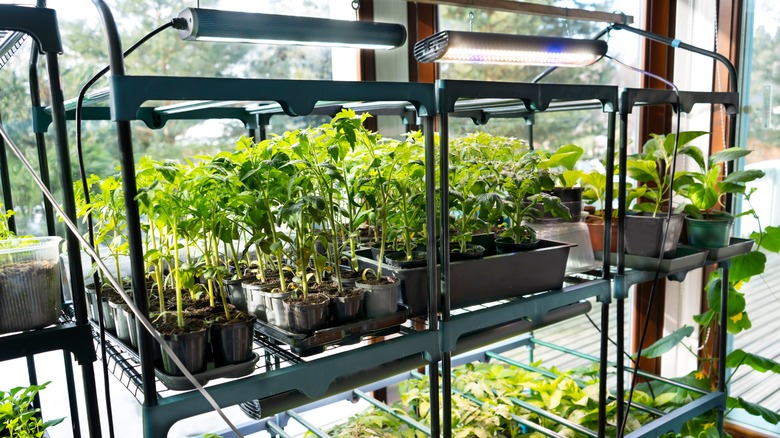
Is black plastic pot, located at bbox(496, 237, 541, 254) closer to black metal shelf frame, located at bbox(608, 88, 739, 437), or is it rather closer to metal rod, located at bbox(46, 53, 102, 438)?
black metal shelf frame, located at bbox(608, 88, 739, 437)

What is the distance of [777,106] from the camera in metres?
2.24

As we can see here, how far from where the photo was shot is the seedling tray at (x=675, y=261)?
66.5 inches

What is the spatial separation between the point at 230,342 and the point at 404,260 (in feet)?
1.49

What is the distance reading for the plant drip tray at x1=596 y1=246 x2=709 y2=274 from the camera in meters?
1.69

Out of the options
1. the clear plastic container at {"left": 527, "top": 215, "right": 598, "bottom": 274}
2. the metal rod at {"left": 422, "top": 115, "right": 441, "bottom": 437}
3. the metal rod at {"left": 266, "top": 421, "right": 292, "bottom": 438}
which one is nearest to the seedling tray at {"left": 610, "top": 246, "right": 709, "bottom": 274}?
the clear plastic container at {"left": 527, "top": 215, "right": 598, "bottom": 274}

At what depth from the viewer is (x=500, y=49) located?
4.37ft

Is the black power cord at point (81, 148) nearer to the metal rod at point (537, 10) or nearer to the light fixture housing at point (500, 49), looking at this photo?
the light fixture housing at point (500, 49)

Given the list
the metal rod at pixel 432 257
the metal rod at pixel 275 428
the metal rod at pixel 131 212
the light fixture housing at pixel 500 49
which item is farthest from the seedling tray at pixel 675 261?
the metal rod at pixel 131 212

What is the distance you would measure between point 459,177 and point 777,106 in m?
1.49

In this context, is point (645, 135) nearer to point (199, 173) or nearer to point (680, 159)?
point (680, 159)

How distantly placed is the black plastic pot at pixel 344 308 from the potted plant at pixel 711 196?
47.0 inches

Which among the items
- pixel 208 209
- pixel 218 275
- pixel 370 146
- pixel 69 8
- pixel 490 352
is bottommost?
pixel 490 352

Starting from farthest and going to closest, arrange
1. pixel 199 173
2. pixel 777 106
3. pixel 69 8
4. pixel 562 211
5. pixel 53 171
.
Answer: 1. pixel 777 106
2. pixel 53 171
3. pixel 69 8
4. pixel 562 211
5. pixel 199 173

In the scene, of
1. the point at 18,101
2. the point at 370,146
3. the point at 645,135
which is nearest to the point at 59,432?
the point at 18,101
